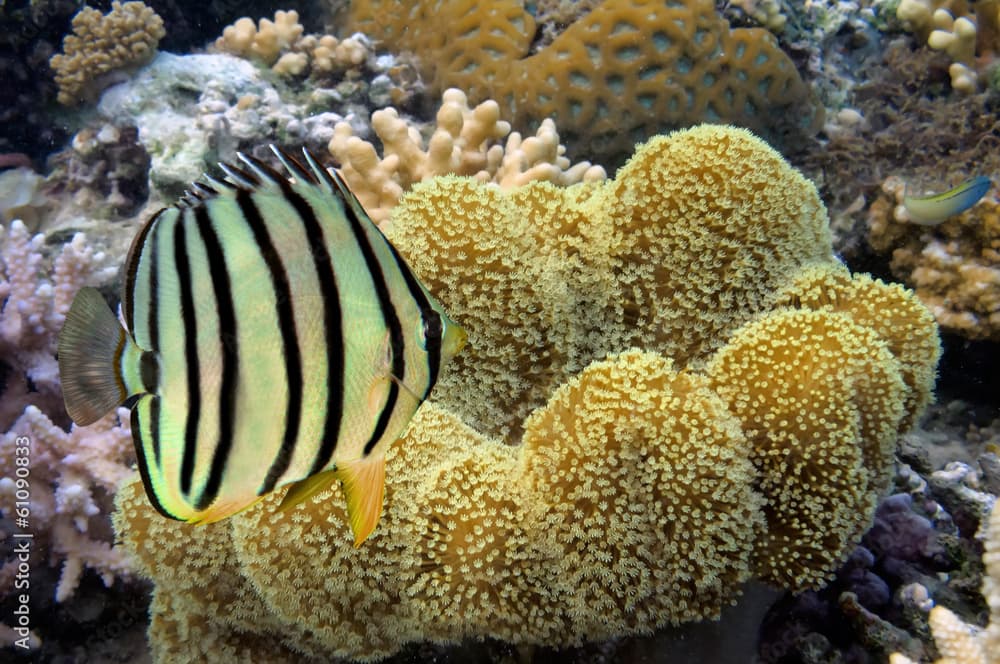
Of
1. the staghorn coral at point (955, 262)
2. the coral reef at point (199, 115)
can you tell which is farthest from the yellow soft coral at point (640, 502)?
the coral reef at point (199, 115)

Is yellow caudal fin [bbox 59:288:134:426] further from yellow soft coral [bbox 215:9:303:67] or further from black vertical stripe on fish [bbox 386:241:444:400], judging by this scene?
yellow soft coral [bbox 215:9:303:67]

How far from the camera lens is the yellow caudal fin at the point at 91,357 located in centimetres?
100

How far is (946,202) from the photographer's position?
144 inches

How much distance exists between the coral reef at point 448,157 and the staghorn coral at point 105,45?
2.13 m

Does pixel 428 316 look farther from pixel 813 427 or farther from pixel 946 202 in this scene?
pixel 946 202

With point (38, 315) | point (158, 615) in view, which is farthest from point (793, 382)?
point (38, 315)

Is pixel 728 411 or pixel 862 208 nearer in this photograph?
pixel 728 411

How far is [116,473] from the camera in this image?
3254mm

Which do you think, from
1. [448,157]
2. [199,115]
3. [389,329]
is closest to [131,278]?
[389,329]

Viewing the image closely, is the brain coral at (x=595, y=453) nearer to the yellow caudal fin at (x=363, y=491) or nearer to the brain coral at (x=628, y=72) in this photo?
the yellow caudal fin at (x=363, y=491)

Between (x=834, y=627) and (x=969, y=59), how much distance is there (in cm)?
460

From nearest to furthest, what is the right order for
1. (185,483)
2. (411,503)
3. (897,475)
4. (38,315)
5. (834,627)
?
(185,483) → (411,503) → (834,627) → (897,475) → (38,315)

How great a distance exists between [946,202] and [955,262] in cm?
46

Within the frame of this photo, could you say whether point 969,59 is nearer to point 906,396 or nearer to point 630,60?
point 630,60
